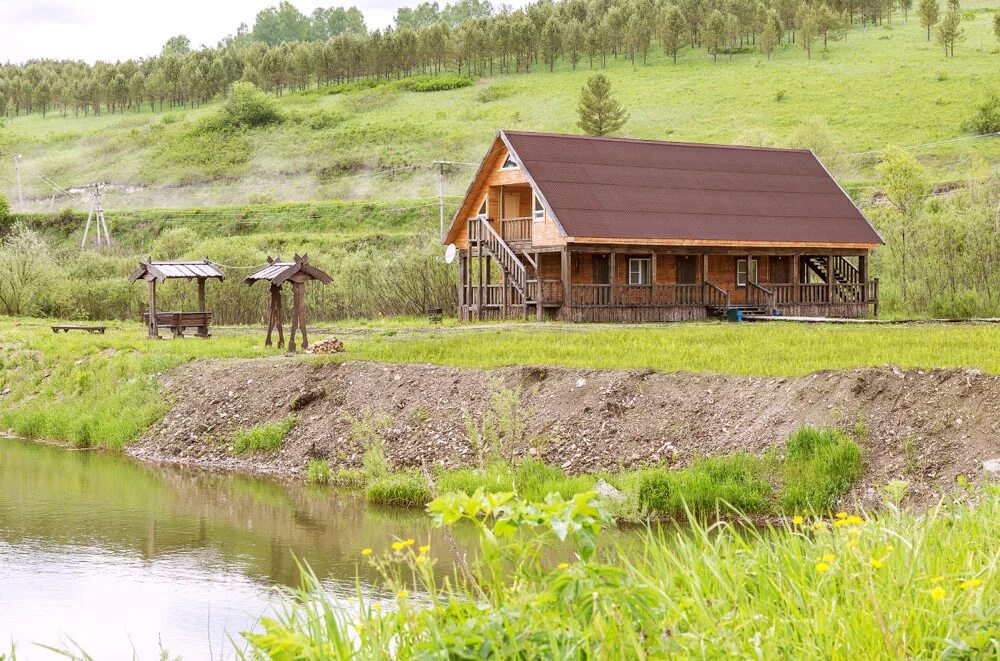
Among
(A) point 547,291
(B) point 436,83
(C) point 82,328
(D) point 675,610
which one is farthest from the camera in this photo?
(B) point 436,83

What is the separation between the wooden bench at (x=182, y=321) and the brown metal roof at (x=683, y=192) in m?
10.6

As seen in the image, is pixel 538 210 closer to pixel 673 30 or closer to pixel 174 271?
pixel 174 271

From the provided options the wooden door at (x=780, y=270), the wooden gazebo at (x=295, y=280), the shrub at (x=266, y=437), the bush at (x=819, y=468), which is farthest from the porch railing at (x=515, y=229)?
the bush at (x=819, y=468)

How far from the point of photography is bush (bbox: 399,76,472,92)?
128m

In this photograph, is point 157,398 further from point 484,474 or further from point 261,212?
point 261,212

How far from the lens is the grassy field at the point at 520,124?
88.2 m

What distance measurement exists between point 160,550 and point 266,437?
289 inches

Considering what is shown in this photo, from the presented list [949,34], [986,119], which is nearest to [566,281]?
[986,119]

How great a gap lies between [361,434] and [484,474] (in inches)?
141

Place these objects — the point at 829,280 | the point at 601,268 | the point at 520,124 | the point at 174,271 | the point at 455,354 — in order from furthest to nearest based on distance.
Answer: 1. the point at 520,124
2. the point at 829,280
3. the point at 601,268
4. the point at 174,271
5. the point at 455,354

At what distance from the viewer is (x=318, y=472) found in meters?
20.7

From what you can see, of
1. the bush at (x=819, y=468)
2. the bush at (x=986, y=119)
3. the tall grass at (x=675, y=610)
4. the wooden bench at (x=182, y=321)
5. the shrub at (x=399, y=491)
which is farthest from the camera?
the bush at (x=986, y=119)

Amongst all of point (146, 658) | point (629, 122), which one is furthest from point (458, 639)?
point (629, 122)

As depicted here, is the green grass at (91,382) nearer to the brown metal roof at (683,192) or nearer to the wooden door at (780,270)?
the brown metal roof at (683,192)
